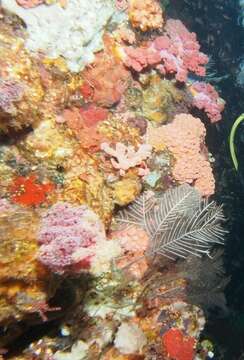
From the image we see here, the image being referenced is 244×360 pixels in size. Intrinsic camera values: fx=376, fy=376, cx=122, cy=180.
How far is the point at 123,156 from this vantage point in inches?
185

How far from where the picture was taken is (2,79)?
3.42 metres

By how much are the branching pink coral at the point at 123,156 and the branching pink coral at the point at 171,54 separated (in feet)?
4.68

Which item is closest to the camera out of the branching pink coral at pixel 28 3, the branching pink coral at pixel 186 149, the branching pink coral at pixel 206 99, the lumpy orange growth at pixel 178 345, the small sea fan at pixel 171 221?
the lumpy orange growth at pixel 178 345

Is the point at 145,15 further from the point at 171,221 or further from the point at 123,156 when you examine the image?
the point at 171,221

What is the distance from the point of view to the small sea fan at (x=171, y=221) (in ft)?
15.1

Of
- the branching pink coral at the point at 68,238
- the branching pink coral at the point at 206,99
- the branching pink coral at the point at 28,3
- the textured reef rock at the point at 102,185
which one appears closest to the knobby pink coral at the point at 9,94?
the textured reef rock at the point at 102,185

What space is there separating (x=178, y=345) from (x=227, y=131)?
4.98 metres

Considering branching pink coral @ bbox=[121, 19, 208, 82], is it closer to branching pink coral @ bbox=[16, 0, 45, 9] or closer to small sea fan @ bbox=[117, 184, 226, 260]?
branching pink coral @ bbox=[16, 0, 45, 9]

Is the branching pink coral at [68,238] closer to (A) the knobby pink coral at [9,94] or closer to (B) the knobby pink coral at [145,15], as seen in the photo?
(A) the knobby pink coral at [9,94]

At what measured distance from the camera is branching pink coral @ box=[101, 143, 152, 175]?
464cm

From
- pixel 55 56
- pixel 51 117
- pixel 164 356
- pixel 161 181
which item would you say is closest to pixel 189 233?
pixel 161 181

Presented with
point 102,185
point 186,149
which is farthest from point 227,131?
point 102,185

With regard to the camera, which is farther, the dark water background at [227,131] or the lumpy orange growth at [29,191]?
the dark water background at [227,131]

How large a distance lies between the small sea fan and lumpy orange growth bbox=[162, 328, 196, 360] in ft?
2.95
